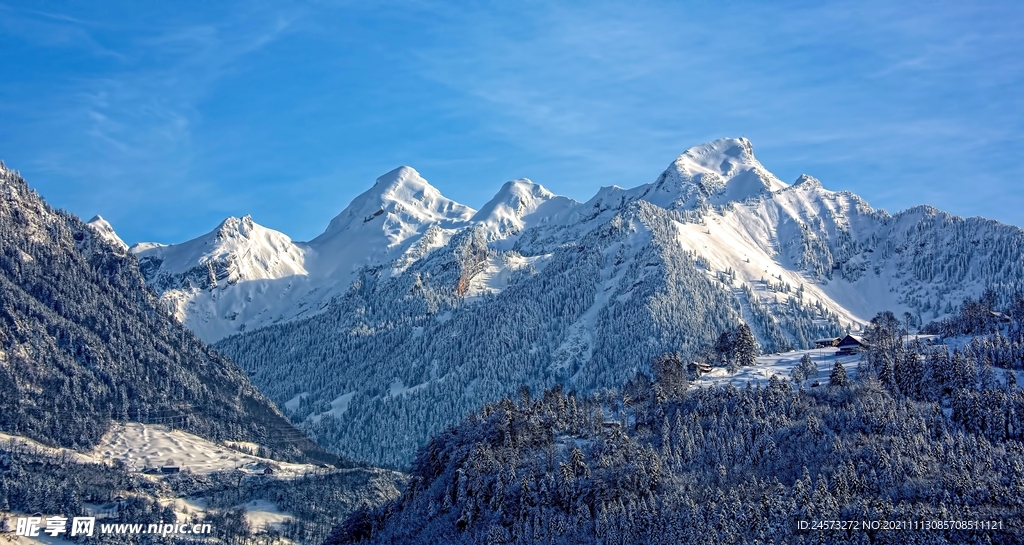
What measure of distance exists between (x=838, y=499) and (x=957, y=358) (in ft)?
182

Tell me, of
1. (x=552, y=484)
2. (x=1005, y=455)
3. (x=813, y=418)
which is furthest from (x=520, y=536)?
(x=1005, y=455)

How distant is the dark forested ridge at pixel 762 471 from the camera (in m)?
144

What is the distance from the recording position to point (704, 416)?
192 metres

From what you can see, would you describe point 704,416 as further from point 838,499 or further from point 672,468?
point 838,499

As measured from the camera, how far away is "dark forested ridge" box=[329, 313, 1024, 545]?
143625 mm

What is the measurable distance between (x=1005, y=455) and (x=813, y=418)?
30.9 metres

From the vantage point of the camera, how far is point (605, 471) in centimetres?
17162

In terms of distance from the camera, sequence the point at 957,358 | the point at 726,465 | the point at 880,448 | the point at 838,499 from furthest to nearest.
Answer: the point at 957,358 → the point at 726,465 → the point at 880,448 → the point at 838,499

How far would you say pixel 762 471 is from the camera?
166375mm

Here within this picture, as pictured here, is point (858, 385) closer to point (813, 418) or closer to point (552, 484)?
point (813, 418)

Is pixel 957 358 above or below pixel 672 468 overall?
above

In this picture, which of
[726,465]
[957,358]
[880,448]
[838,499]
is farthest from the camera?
[957,358]

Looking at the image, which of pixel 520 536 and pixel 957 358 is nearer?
pixel 520 536

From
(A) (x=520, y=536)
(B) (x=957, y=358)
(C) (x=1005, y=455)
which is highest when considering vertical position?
(B) (x=957, y=358)
